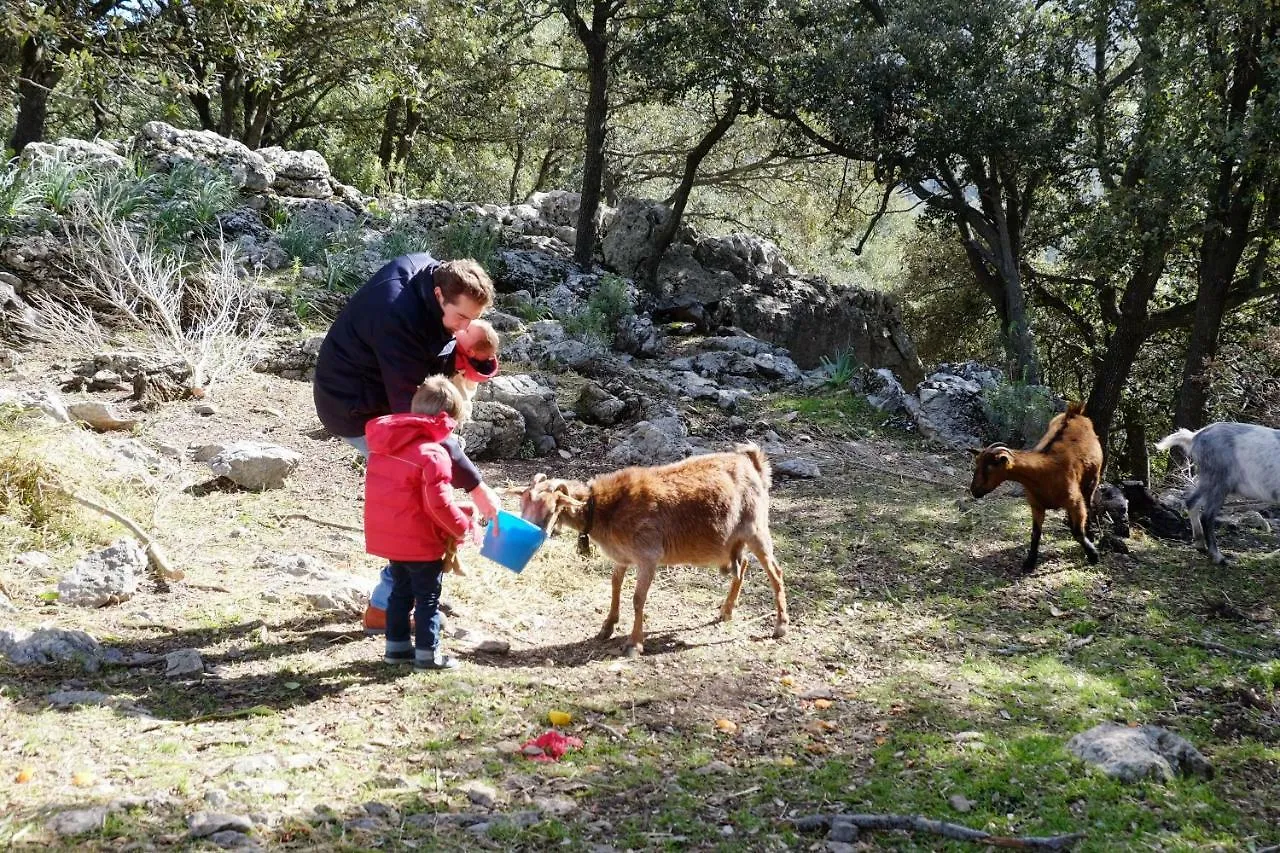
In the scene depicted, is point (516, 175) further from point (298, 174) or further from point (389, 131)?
point (298, 174)

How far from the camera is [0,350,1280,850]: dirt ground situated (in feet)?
11.9

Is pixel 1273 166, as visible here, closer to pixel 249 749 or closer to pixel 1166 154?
pixel 1166 154

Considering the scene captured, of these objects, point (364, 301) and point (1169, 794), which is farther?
point (364, 301)

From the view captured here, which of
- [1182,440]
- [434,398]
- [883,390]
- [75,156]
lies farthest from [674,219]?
[434,398]

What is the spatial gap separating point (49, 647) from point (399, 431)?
6.40 ft

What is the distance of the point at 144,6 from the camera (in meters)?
13.8

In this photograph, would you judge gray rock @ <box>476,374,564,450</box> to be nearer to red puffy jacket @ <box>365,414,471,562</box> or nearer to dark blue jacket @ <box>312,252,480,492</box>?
dark blue jacket @ <box>312,252,480,492</box>

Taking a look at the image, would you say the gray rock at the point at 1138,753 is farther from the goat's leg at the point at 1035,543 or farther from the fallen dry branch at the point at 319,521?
the fallen dry branch at the point at 319,521

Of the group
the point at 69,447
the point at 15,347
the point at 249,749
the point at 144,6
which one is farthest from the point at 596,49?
the point at 249,749

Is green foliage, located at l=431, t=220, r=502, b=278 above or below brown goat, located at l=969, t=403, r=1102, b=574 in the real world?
above

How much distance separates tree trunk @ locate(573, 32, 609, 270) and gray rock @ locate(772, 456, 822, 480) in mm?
7969

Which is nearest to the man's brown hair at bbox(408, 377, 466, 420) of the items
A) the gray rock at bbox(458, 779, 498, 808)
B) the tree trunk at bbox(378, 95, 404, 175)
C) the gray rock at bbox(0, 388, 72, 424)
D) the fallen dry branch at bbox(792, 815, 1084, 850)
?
the gray rock at bbox(458, 779, 498, 808)

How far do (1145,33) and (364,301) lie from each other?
39.5 ft

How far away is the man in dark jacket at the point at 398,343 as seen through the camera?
15.3ft
